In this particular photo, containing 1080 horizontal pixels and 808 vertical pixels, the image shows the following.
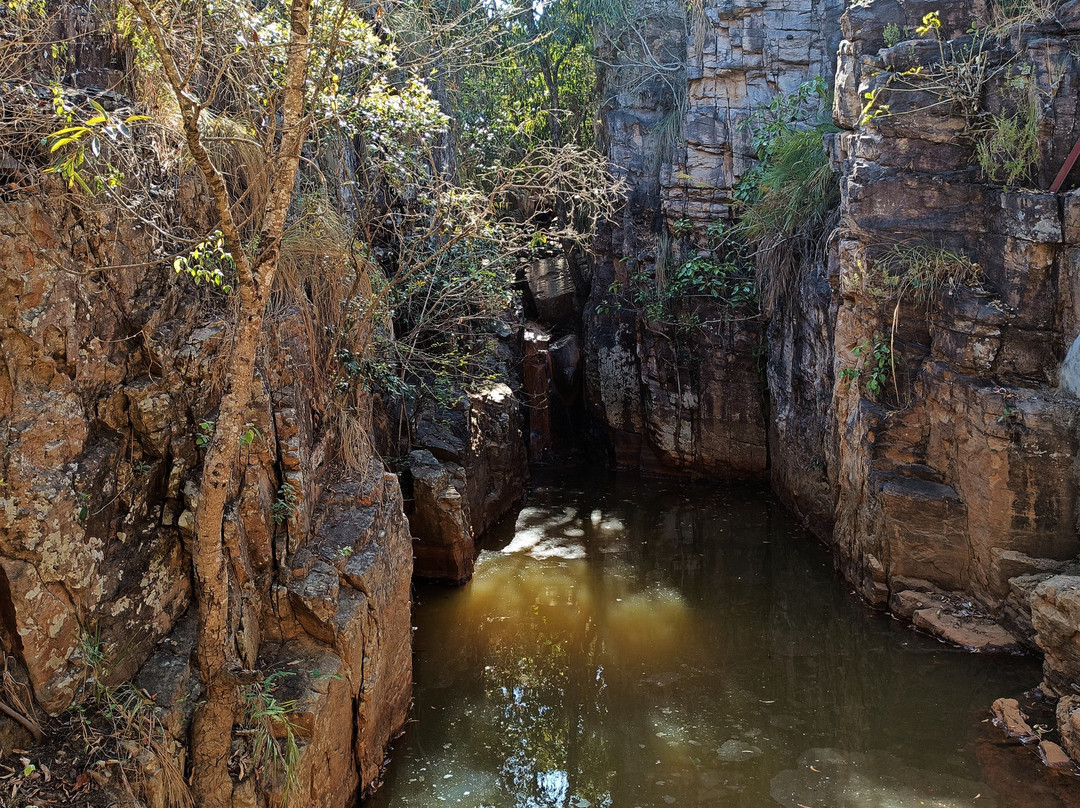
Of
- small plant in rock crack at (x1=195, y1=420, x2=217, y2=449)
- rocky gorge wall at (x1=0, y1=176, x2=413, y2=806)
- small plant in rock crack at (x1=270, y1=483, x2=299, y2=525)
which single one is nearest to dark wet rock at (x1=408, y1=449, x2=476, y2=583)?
rocky gorge wall at (x1=0, y1=176, x2=413, y2=806)

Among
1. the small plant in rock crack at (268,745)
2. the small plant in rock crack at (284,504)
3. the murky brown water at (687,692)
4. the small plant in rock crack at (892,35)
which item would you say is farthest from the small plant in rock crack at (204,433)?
the small plant in rock crack at (892,35)

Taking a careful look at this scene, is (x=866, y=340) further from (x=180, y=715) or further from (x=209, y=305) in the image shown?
(x=180, y=715)

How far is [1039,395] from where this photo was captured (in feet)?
19.5

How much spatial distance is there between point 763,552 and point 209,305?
18.9 ft

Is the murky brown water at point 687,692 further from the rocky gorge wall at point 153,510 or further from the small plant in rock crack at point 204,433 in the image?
the small plant in rock crack at point 204,433

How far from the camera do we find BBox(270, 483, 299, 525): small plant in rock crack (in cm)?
469

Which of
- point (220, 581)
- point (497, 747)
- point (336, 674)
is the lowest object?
point (497, 747)

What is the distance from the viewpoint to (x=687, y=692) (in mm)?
5777

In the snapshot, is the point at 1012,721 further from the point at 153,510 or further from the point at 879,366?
the point at 153,510

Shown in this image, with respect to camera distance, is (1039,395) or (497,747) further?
(1039,395)

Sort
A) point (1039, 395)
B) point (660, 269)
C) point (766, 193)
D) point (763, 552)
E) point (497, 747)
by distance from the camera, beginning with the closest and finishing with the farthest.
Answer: point (497, 747) < point (1039, 395) < point (763, 552) < point (766, 193) < point (660, 269)

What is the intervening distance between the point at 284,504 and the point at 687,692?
9.98ft

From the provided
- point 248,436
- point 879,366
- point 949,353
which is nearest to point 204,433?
point 248,436

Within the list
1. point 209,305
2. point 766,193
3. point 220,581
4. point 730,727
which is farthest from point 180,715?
point 766,193
